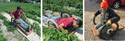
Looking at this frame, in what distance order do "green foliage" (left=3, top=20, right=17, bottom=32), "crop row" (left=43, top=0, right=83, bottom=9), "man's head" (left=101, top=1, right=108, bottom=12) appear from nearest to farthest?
"man's head" (left=101, top=1, right=108, bottom=12)
"green foliage" (left=3, top=20, right=17, bottom=32)
"crop row" (left=43, top=0, right=83, bottom=9)

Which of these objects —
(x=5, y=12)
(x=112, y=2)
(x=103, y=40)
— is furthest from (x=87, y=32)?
(x=5, y=12)

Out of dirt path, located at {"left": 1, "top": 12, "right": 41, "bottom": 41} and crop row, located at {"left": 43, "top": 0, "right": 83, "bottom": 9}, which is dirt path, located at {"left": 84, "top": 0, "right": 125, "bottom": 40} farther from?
dirt path, located at {"left": 1, "top": 12, "right": 41, "bottom": 41}

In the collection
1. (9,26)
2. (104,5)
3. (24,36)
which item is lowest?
(24,36)

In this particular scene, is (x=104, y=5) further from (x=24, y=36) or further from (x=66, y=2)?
(x=24, y=36)

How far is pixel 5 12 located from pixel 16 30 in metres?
0.82

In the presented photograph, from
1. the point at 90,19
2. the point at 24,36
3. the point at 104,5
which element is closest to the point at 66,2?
the point at 90,19

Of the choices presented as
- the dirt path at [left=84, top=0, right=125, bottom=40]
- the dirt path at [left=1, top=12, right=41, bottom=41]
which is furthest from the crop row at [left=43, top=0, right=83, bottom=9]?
the dirt path at [left=1, top=12, right=41, bottom=41]

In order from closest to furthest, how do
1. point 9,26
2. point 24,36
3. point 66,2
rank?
1. point 24,36
2. point 9,26
3. point 66,2

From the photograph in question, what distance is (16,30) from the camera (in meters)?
2.03

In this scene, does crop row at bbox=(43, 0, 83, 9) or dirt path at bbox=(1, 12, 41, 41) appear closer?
dirt path at bbox=(1, 12, 41, 41)

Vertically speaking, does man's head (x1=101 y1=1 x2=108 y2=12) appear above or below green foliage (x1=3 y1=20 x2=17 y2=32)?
above

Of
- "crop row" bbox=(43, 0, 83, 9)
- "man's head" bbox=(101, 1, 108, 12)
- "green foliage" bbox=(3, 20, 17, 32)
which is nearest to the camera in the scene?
"man's head" bbox=(101, 1, 108, 12)

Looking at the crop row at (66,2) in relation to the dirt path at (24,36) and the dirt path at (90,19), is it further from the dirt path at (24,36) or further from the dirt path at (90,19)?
the dirt path at (24,36)

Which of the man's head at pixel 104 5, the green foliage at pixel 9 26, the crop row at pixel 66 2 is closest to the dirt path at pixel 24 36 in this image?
the green foliage at pixel 9 26
